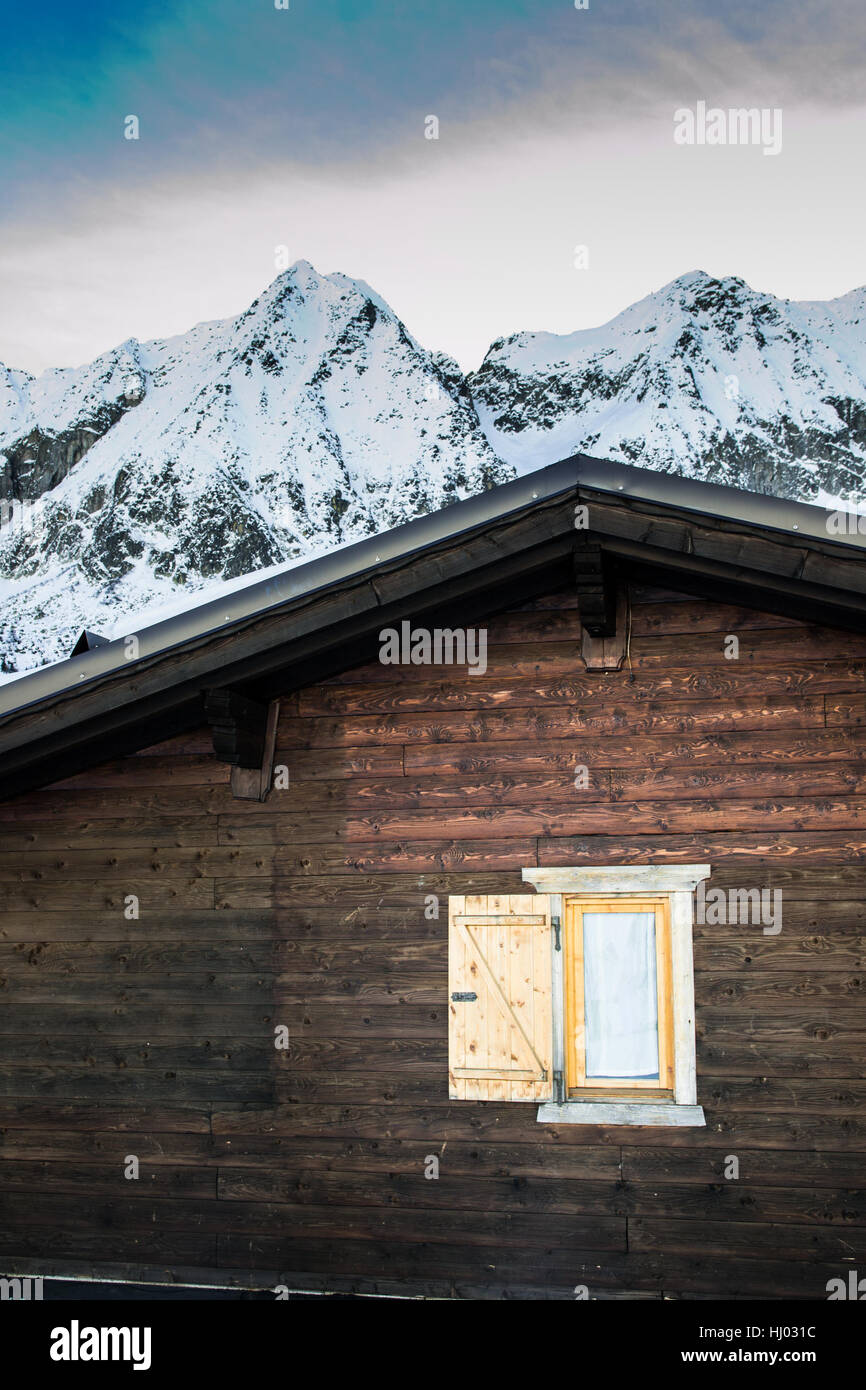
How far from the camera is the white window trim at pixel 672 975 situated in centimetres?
491

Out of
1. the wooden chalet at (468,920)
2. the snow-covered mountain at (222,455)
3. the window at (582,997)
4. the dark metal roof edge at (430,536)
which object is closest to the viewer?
the dark metal roof edge at (430,536)

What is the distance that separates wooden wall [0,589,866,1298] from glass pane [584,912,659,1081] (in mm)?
254

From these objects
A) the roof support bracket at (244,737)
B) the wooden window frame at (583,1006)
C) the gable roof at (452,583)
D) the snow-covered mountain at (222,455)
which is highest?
the snow-covered mountain at (222,455)

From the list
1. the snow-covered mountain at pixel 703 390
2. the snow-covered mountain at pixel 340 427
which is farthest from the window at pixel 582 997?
the snow-covered mountain at pixel 703 390

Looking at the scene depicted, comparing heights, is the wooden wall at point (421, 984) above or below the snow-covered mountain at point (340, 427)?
below

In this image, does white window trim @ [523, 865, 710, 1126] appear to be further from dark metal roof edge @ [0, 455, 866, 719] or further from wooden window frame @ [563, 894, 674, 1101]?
dark metal roof edge @ [0, 455, 866, 719]

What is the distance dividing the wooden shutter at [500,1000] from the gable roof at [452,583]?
5.08 feet

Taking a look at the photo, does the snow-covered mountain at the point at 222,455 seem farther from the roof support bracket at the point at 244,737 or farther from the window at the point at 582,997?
the window at the point at 582,997

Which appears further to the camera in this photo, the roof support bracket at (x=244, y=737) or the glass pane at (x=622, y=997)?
the roof support bracket at (x=244, y=737)

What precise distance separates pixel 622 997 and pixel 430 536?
8.12 ft

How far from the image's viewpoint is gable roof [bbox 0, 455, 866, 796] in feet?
14.6

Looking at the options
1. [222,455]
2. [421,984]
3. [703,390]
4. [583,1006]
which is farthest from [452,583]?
[703,390]
